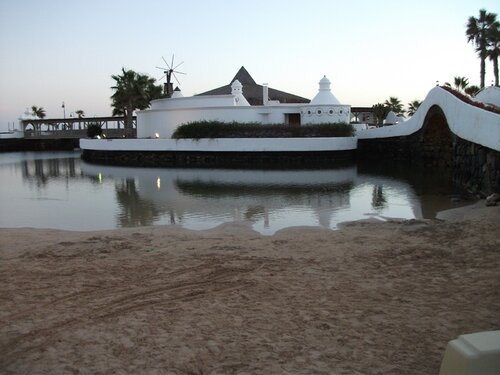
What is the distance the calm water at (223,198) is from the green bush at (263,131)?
7.02m

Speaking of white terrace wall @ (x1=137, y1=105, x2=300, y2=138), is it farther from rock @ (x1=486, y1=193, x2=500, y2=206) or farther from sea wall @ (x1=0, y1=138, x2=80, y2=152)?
sea wall @ (x1=0, y1=138, x2=80, y2=152)

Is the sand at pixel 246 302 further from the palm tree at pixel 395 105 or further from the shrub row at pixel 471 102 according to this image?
the palm tree at pixel 395 105

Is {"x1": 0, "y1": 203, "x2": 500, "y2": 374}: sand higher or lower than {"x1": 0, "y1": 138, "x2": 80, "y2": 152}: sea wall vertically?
lower

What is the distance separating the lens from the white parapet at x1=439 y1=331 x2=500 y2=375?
272 centimetres

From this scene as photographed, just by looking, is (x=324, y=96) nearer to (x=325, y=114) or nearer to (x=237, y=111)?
(x=325, y=114)

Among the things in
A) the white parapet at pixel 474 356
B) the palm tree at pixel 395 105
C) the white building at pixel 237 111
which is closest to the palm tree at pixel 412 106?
the palm tree at pixel 395 105

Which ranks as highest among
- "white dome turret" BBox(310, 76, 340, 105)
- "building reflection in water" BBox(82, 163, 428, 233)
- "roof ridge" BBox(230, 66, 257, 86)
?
"roof ridge" BBox(230, 66, 257, 86)

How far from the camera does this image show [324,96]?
112ft

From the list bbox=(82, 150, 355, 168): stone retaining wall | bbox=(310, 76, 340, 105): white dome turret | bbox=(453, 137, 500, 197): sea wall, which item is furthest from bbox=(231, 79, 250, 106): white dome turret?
bbox=(453, 137, 500, 197): sea wall

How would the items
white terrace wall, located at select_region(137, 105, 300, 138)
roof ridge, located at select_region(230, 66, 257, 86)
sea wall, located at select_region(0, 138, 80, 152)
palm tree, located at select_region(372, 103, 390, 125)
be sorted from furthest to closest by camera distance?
sea wall, located at select_region(0, 138, 80, 152) → palm tree, located at select_region(372, 103, 390, 125) → roof ridge, located at select_region(230, 66, 257, 86) → white terrace wall, located at select_region(137, 105, 300, 138)

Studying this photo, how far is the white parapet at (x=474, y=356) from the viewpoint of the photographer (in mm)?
2723

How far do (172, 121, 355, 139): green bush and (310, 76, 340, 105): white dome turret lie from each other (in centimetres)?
381

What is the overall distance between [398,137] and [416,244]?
863 inches

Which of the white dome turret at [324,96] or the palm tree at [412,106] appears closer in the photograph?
the white dome turret at [324,96]
